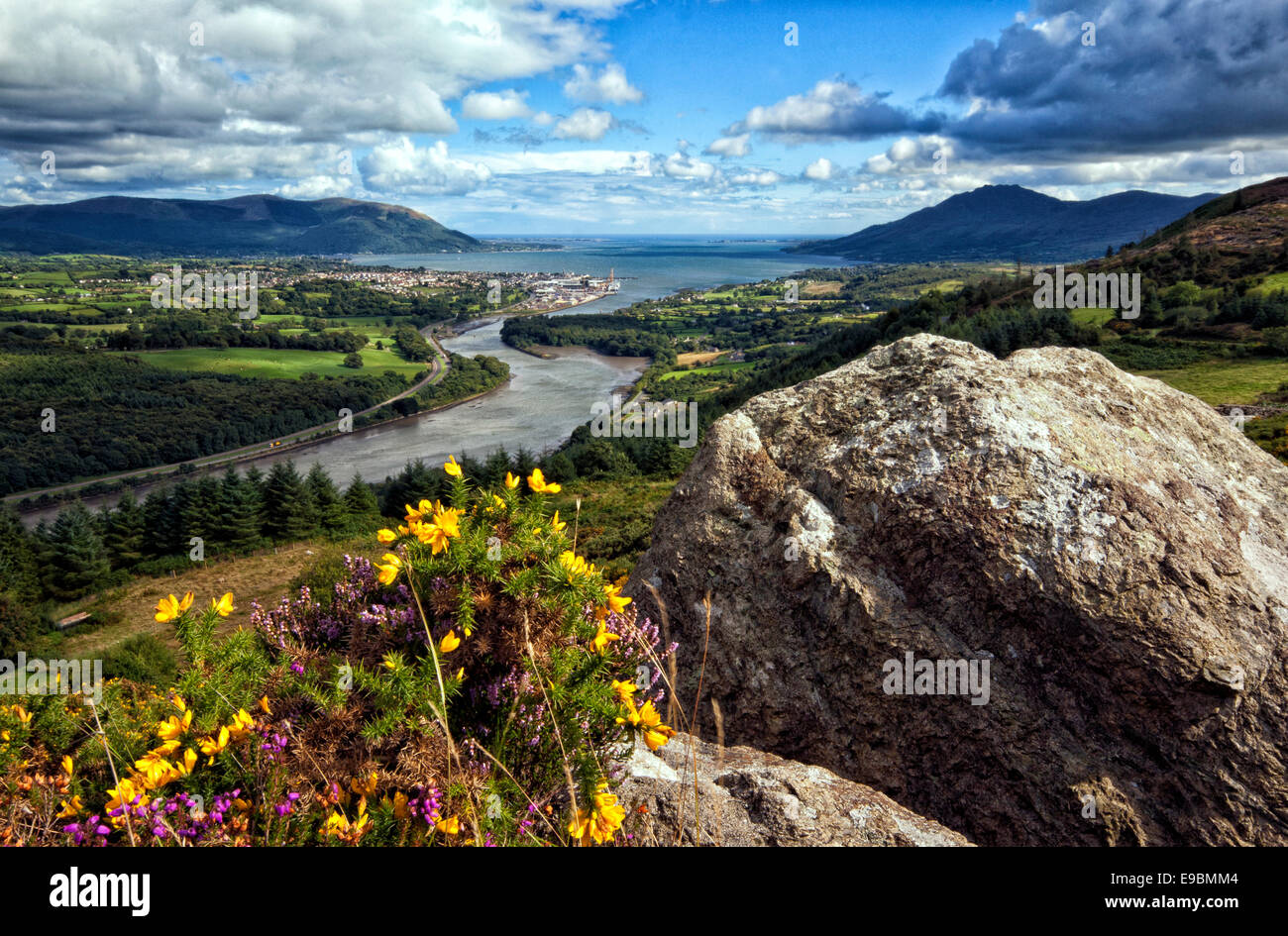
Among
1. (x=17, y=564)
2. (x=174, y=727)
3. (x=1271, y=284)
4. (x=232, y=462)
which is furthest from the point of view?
(x=232, y=462)

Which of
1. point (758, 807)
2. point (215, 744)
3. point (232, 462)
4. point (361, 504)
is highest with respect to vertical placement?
point (215, 744)

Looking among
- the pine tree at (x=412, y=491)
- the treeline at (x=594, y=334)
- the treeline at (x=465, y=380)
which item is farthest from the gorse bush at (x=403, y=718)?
the treeline at (x=594, y=334)

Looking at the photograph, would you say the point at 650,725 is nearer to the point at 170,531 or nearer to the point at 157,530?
the point at 170,531

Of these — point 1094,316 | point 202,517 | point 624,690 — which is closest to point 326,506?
point 202,517

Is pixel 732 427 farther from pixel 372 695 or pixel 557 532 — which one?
pixel 372 695

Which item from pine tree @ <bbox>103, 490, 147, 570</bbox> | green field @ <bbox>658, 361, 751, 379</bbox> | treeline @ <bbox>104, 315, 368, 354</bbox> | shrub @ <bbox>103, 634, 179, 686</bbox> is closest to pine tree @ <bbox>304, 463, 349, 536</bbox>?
pine tree @ <bbox>103, 490, 147, 570</bbox>

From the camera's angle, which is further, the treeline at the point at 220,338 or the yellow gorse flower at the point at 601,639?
the treeline at the point at 220,338

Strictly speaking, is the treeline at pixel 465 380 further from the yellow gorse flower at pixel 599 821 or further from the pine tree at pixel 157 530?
the yellow gorse flower at pixel 599 821
